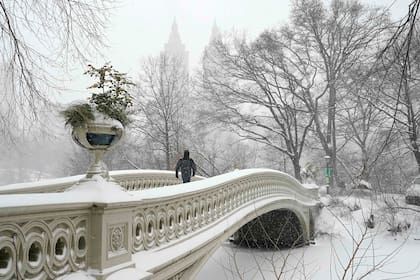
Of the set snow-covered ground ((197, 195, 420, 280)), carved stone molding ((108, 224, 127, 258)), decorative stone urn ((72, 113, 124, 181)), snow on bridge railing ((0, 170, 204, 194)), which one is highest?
decorative stone urn ((72, 113, 124, 181))

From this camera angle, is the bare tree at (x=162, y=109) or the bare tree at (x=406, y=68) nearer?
the bare tree at (x=406, y=68)

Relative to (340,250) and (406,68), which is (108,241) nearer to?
(406,68)

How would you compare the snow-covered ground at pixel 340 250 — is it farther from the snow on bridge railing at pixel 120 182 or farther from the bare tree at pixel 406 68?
the bare tree at pixel 406 68

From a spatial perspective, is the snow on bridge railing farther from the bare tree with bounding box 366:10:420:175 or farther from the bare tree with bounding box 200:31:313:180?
the bare tree with bounding box 200:31:313:180

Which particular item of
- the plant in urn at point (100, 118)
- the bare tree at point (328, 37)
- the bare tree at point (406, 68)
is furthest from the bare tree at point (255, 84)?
the plant in urn at point (100, 118)

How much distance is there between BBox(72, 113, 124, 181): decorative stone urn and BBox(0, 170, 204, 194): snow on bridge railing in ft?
2.93

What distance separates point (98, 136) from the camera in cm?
378

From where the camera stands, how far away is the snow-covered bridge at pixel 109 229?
2543mm

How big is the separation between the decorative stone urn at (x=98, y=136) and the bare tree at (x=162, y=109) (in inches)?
753

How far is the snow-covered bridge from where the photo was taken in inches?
100

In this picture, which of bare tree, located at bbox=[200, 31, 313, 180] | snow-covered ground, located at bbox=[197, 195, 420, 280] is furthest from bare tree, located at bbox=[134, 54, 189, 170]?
snow-covered ground, located at bbox=[197, 195, 420, 280]

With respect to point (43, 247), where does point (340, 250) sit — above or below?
below

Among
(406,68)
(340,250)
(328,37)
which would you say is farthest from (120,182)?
(328,37)

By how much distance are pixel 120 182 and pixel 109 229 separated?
7623 mm
